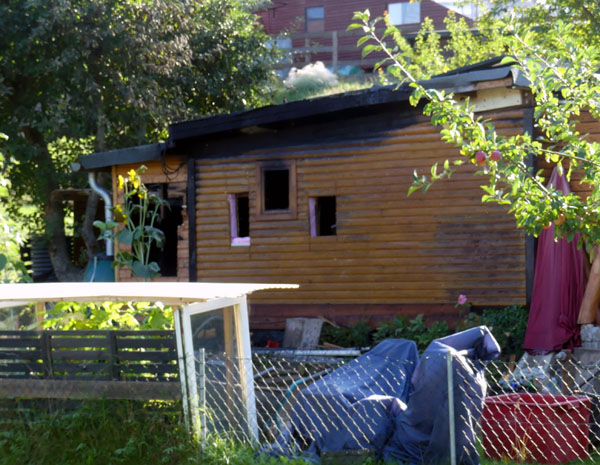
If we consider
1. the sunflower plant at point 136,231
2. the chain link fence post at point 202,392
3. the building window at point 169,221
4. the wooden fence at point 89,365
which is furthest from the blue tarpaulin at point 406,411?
the building window at point 169,221

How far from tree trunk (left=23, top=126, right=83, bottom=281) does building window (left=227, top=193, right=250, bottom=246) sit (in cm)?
804

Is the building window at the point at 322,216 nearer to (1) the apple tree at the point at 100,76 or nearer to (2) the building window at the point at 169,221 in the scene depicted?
(2) the building window at the point at 169,221

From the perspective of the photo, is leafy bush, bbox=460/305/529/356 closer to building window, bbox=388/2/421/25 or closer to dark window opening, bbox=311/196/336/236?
dark window opening, bbox=311/196/336/236

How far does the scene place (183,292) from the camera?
21.0ft

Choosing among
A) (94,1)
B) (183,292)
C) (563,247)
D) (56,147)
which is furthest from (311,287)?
(56,147)

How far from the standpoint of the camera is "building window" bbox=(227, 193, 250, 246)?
13.8 m

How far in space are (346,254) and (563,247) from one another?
363 centimetres

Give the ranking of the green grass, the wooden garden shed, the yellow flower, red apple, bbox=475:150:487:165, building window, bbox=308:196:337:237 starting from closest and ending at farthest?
red apple, bbox=475:150:487:165, the green grass, the wooden garden shed, building window, bbox=308:196:337:237, the yellow flower

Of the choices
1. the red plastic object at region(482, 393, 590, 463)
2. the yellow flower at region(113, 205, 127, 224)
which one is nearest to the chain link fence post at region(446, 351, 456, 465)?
the red plastic object at region(482, 393, 590, 463)

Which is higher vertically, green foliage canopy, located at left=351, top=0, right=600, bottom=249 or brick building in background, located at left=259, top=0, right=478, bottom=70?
brick building in background, located at left=259, top=0, right=478, bottom=70

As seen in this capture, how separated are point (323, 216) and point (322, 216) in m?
0.11

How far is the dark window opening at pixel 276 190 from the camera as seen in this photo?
1390 cm

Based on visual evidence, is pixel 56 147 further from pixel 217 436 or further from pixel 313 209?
pixel 217 436

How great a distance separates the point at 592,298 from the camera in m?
10.0
